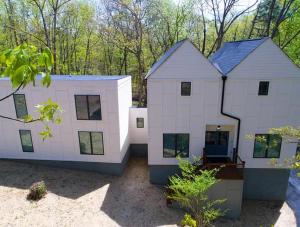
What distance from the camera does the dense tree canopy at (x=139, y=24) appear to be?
883 inches

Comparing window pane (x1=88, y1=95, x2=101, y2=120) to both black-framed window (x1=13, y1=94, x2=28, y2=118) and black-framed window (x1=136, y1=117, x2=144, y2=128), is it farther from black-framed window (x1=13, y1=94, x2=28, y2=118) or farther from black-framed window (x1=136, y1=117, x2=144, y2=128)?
black-framed window (x1=13, y1=94, x2=28, y2=118)

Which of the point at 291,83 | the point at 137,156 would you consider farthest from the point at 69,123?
the point at 291,83

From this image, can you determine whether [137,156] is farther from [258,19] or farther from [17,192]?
[258,19]

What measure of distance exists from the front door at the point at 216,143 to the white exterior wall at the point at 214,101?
62cm

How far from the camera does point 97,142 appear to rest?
13297mm

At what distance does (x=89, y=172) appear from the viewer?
13.8 meters

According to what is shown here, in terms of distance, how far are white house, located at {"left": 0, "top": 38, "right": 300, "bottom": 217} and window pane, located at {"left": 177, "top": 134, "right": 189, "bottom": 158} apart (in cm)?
6

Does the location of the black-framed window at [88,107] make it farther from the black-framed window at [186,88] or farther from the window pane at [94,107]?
the black-framed window at [186,88]

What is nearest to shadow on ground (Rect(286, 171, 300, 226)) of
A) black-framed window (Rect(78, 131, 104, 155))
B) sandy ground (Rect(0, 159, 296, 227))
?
sandy ground (Rect(0, 159, 296, 227))

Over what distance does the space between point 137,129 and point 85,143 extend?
422cm

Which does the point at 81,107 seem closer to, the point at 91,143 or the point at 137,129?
the point at 91,143

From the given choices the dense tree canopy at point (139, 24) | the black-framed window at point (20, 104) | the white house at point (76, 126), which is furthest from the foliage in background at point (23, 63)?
the dense tree canopy at point (139, 24)

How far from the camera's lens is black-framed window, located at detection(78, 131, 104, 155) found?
43.3ft

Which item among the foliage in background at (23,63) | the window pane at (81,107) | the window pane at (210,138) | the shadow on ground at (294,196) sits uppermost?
the foliage in background at (23,63)
